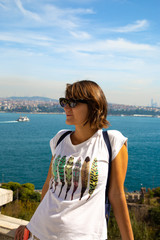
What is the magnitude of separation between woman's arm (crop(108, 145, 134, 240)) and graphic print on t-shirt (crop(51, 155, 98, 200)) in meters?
0.07

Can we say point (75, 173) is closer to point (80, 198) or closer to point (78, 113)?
point (80, 198)

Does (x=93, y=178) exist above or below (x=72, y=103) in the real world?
below

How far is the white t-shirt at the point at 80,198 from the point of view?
85 cm

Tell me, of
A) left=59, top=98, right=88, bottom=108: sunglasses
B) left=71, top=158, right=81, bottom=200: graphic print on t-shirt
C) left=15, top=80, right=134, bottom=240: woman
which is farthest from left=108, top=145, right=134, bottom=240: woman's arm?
left=59, top=98, right=88, bottom=108: sunglasses

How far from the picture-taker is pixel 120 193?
89cm

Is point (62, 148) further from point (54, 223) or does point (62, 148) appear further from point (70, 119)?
point (54, 223)

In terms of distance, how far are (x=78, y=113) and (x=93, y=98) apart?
9 cm

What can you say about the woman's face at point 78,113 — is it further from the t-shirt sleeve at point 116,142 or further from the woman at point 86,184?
the t-shirt sleeve at point 116,142

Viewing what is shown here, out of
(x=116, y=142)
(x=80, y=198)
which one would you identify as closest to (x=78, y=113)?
(x=116, y=142)

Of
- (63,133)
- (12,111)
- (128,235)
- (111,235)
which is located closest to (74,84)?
(63,133)

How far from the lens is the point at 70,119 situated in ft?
3.35

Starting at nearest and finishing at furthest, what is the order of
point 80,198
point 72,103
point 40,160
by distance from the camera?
point 80,198, point 72,103, point 40,160

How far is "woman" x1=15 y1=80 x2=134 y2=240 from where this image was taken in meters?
0.86

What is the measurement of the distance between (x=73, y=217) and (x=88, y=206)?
0.06 m
